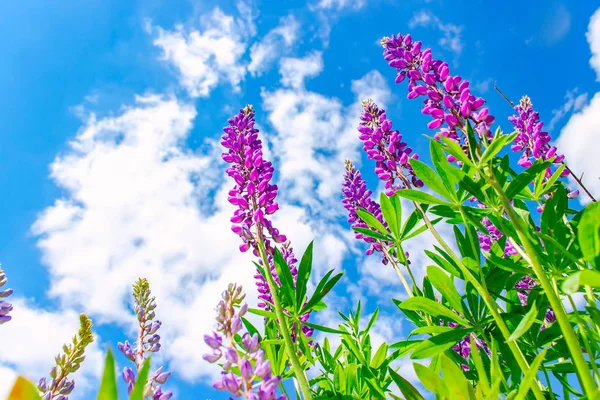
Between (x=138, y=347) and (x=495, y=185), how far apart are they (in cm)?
168

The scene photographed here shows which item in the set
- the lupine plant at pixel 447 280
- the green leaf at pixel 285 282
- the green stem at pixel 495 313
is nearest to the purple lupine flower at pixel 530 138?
the lupine plant at pixel 447 280

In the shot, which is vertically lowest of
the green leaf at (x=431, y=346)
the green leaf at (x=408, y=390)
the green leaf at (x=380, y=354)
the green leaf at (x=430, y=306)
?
the green leaf at (x=408, y=390)

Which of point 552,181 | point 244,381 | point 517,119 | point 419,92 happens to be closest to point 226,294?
point 244,381

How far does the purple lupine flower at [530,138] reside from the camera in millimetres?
3332

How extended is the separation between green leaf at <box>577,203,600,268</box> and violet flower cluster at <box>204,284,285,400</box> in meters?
1.15

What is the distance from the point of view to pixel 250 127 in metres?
3.03

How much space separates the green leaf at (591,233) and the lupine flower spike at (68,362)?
191cm

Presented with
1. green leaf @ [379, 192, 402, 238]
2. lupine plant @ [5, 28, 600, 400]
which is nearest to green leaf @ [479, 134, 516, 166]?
lupine plant @ [5, 28, 600, 400]

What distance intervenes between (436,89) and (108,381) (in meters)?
2.36

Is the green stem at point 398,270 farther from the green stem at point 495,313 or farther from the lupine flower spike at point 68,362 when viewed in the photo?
the lupine flower spike at point 68,362

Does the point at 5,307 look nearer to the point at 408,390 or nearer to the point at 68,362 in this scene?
the point at 68,362

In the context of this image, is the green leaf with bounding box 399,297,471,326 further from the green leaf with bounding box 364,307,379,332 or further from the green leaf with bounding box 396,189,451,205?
the green leaf with bounding box 364,307,379,332

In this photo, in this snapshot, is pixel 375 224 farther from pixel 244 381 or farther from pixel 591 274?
pixel 244 381

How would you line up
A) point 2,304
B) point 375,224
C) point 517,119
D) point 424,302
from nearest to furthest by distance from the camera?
1. point 2,304
2. point 424,302
3. point 375,224
4. point 517,119
